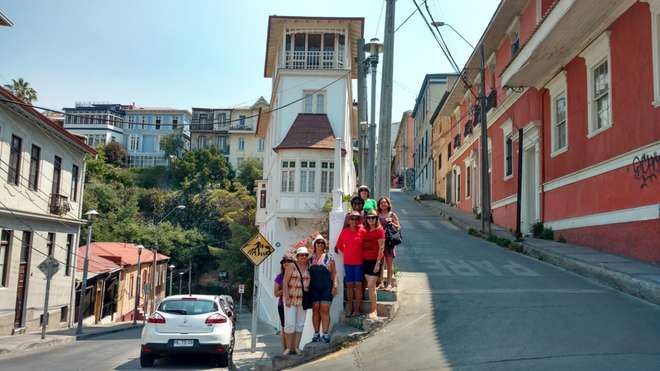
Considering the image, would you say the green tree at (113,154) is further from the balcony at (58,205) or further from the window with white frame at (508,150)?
the window with white frame at (508,150)

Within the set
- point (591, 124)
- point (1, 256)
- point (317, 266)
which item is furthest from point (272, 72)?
point (317, 266)

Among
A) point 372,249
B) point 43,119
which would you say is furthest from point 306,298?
point 43,119

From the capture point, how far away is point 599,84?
14.3 m

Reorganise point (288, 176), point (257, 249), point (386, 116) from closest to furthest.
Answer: point (386, 116) → point (257, 249) → point (288, 176)

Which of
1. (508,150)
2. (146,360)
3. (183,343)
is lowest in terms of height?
(146,360)

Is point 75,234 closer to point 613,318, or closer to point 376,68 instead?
point 376,68

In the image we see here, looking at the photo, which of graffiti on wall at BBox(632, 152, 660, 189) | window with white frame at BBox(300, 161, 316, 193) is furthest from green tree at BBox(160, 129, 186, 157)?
graffiti on wall at BBox(632, 152, 660, 189)

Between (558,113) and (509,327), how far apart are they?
11.4m

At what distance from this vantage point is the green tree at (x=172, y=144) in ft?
257

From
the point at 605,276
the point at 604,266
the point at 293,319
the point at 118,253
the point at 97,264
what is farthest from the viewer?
the point at 118,253

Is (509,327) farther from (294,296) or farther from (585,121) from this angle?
(585,121)

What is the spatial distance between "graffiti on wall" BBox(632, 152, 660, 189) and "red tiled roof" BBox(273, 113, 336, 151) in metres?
15.8

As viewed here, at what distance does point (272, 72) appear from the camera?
35.3m

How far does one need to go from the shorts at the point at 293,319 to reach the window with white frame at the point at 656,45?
26.3 feet
